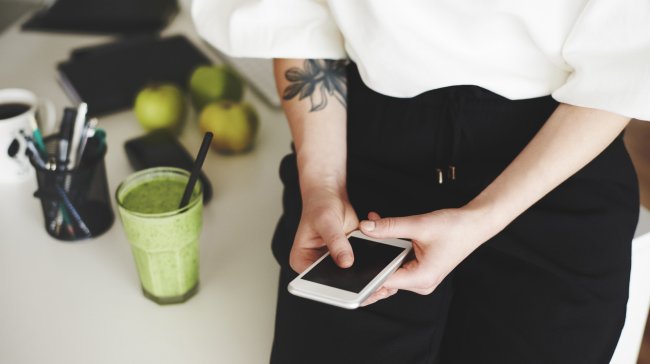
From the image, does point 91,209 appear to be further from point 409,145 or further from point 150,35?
point 150,35

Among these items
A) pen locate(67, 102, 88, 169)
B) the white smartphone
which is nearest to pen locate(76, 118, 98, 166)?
pen locate(67, 102, 88, 169)

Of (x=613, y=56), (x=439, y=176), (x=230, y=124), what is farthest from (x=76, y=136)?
(x=613, y=56)

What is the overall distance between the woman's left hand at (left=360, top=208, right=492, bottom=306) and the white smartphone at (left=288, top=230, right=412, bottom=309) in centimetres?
2

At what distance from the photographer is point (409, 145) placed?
0.79m

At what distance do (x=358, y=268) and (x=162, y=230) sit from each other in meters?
0.24

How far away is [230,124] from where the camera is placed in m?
1.07

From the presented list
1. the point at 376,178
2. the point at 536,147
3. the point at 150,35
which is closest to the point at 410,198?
the point at 376,178

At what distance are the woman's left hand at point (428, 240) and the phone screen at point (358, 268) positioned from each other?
18 mm

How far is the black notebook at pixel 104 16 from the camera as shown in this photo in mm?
1475

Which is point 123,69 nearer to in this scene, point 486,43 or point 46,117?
point 46,117

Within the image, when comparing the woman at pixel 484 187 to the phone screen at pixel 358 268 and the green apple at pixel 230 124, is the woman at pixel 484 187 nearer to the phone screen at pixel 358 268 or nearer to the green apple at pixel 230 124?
the phone screen at pixel 358 268

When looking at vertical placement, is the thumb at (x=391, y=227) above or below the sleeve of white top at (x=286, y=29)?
below

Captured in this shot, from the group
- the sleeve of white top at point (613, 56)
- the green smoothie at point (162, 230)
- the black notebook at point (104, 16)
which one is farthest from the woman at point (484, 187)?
the black notebook at point (104, 16)

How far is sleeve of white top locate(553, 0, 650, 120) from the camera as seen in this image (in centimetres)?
65
